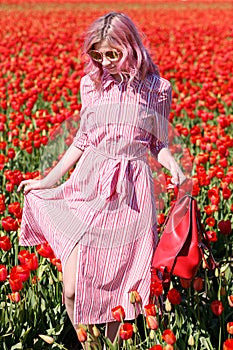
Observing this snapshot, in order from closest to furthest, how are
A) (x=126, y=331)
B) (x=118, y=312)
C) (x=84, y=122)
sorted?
(x=126, y=331) → (x=118, y=312) → (x=84, y=122)

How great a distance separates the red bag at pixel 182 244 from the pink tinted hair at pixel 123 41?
0.66m

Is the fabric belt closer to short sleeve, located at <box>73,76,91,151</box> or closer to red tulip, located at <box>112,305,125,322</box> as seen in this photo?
short sleeve, located at <box>73,76,91,151</box>

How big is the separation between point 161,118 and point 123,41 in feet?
1.43

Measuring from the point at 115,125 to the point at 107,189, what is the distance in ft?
1.08

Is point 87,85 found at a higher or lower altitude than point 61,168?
higher

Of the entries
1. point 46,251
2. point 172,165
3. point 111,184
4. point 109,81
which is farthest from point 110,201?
point 109,81

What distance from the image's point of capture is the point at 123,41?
2.84m

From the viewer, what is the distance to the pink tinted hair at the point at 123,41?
2.82m

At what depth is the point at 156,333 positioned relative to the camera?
2814 millimetres

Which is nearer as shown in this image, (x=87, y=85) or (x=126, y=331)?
(x=126, y=331)

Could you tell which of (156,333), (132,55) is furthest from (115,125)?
(156,333)

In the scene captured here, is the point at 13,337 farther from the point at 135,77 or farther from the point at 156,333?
the point at 135,77

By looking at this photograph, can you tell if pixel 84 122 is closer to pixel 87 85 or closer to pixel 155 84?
pixel 87 85

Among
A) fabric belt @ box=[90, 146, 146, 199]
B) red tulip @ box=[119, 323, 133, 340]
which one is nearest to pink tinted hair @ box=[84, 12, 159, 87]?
fabric belt @ box=[90, 146, 146, 199]
